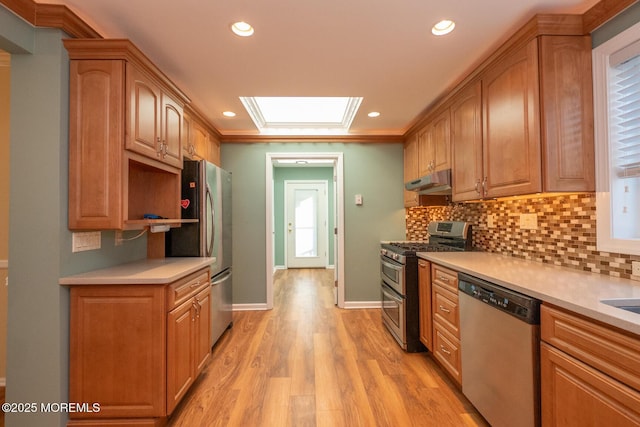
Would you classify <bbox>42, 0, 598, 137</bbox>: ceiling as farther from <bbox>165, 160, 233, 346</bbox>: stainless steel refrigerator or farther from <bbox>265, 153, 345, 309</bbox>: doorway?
<bbox>265, 153, 345, 309</bbox>: doorway

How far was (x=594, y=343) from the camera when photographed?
1.06m

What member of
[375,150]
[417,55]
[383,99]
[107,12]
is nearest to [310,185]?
[375,150]

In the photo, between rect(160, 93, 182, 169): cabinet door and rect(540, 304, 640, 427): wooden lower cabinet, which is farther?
rect(160, 93, 182, 169): cabinet door

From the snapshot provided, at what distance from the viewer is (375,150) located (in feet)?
12.9

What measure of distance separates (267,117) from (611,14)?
312cm

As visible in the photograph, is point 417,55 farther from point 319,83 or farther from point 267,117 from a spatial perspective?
point 267,117

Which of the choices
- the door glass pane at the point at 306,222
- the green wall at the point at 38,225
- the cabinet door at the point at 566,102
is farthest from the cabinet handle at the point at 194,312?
the door glass pane at the point at 306,222

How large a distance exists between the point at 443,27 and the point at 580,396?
77.5 inches

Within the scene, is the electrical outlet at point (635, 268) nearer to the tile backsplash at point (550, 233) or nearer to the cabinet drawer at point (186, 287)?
the tile backsplash at point (550, 233)

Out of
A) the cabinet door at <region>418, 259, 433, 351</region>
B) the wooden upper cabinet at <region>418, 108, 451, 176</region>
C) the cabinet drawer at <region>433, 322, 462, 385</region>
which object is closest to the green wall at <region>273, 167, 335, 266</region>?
the wooden upper cabinet at <region>418, 108, 451, 176</region>

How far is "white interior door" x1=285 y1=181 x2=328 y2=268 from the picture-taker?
672cm

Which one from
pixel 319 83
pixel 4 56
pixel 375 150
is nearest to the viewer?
pixel 4 56

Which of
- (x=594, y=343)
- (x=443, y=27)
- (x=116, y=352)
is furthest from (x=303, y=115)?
(x=594, y=343)

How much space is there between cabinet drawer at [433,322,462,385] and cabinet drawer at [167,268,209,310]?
1871mm
